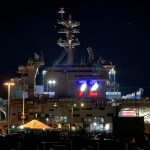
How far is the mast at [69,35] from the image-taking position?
8475 centimetres

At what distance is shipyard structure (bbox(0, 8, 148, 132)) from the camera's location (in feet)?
263

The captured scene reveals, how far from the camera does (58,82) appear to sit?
85875mm

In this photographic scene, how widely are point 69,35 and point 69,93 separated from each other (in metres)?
11.1

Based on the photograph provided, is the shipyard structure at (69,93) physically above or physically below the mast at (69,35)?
below

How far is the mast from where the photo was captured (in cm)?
8475

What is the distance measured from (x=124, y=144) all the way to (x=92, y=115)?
199ft

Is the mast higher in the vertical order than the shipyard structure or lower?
higher

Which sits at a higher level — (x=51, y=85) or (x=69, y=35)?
(x=69, y=35)

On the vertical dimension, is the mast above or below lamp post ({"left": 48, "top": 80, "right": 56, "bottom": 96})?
above

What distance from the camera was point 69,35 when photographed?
85.7 m

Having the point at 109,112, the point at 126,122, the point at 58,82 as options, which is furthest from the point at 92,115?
the point at 126,122

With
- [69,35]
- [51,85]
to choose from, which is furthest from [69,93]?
[69,35]

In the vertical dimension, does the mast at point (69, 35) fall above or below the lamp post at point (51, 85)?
above

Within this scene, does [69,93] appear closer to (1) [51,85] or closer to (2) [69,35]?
(1) [51,85]
